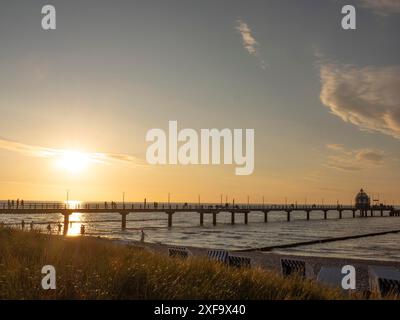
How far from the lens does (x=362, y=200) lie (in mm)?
148625

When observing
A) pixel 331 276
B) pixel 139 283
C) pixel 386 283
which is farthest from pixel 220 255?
pixel 139 283

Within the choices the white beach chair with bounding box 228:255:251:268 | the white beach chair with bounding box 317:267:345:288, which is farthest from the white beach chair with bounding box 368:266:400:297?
the white beach chair with bounding box 228:255:251:268

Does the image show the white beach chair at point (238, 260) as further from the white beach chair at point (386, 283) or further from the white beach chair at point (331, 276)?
the white beach chair at point (386, 283)

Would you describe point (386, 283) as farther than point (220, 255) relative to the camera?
No

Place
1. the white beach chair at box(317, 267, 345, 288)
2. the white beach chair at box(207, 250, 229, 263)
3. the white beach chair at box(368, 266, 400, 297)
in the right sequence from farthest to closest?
the white beach chair at box(207, 250, 229, 263) < the white beach chair at box(317, 267, 345, 288) < the white beach chair at box(368, 266, 400, 297)

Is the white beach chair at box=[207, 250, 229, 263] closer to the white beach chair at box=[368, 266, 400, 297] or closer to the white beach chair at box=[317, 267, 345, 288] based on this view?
the white beach chair at box=[317, 267, 345, 288]

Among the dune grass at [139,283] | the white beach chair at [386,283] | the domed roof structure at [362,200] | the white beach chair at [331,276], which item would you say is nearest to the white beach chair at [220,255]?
the white beach chair at [331,276]

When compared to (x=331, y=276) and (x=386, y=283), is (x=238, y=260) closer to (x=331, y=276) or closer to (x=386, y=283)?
(x=331, y=276)

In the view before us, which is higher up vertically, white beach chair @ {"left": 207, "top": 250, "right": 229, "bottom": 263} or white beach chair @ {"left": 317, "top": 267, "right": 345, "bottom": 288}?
white beach chair @ {"left": 207, "top": 250, "right": 229, "bottom": 263}

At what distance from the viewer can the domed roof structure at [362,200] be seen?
145875 millimetres

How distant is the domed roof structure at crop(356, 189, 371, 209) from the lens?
479ft

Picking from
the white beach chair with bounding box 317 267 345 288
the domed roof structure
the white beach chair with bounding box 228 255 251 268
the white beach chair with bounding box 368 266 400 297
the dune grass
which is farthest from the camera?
the domed roof structure
